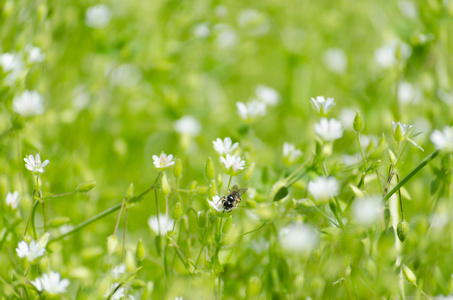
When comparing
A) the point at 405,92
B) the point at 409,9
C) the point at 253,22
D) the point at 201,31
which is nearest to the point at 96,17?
the point at 201,31

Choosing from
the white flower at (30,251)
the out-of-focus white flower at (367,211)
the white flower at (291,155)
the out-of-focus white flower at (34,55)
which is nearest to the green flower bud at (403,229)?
the out-of-focus white flower at (367,211)

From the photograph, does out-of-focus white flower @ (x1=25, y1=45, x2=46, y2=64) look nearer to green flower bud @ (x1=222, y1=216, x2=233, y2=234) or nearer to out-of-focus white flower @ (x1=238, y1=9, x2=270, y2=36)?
green flower bud @ (x1=222, y1=216, x2=233, y2=234)

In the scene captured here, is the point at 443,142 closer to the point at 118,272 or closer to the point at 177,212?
the point at 177,212

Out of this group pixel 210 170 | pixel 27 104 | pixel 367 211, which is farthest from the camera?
pixel 27 104

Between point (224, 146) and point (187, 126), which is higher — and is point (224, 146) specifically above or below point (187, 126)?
above

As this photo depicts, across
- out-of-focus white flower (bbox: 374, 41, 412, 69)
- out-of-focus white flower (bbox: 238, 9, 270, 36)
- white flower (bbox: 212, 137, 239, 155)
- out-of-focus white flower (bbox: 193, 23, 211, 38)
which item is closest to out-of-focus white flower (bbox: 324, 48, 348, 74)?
out-of-focus white flower (bbox: 374, 41, 412, 69)

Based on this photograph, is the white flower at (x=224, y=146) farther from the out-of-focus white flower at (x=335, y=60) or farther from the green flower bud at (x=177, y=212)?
the out-of-focus white flower at (x=335, y=60)
